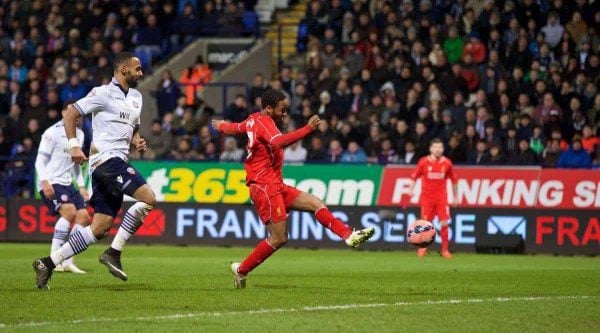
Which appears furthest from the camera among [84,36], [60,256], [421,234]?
[84,36]

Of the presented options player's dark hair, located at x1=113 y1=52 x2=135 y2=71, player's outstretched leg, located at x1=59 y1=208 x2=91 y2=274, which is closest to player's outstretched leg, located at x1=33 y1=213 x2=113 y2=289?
player's dark hair, located at x1=113 y1=52 x2=135 y2=71

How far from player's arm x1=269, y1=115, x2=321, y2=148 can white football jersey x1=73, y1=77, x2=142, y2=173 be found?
64.2 inches

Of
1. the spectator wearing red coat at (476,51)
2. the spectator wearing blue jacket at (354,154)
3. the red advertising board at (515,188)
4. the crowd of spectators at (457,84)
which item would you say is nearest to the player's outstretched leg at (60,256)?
the red advertising board at (515,188)

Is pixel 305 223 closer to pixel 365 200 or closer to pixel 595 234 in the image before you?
pixel 365 200

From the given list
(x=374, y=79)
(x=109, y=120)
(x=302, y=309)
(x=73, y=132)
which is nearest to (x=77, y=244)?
(x=73, y=132)

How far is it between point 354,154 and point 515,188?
138 inches

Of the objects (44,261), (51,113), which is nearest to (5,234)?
(51,113)

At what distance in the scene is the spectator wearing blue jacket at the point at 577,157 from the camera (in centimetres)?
2408

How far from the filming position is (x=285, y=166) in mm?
25781

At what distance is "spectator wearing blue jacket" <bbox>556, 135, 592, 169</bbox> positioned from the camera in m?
24.1

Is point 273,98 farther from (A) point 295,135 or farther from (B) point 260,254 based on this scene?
(B) point 260,254

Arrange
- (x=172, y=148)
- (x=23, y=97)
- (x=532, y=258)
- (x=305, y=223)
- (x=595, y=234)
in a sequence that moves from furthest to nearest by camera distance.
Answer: (x=23, y=97) → (x=172, y=148) → (x=305, y=223) → (x=595, y=234) → (x=532, y=258)

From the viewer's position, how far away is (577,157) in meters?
24.1

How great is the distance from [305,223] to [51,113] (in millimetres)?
7680
